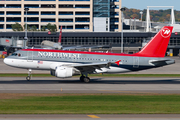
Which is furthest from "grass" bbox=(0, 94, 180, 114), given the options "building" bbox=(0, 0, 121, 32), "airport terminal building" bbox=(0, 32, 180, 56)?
"building" bbox=(0, 0, 121, 32)

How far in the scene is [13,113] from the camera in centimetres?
1831

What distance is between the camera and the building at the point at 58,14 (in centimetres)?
16775

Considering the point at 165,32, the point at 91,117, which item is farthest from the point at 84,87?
Answer: the point at 91,117

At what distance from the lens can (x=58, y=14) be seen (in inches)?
6678

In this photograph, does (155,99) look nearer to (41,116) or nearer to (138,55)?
(41,116)

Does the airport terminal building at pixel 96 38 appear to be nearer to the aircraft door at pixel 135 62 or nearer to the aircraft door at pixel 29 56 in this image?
the aircraft door at pixel 135 62

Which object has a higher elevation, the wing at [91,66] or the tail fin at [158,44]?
the tail fin at [158,44]

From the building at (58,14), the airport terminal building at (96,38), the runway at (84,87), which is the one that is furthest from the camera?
the building at (58,14)

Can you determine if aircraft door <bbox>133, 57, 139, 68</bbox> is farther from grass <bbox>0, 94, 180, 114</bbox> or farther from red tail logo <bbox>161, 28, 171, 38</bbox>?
grass <bbox>0, 94, 180, 114</bbox>

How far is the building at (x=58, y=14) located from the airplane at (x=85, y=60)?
130 metres

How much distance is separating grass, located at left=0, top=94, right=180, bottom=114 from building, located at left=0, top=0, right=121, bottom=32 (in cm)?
14663

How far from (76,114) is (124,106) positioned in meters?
4.39

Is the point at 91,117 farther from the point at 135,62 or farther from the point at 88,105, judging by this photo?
the point at 135,62

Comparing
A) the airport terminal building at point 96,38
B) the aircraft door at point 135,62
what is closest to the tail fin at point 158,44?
the aircraft door at point 135,62
